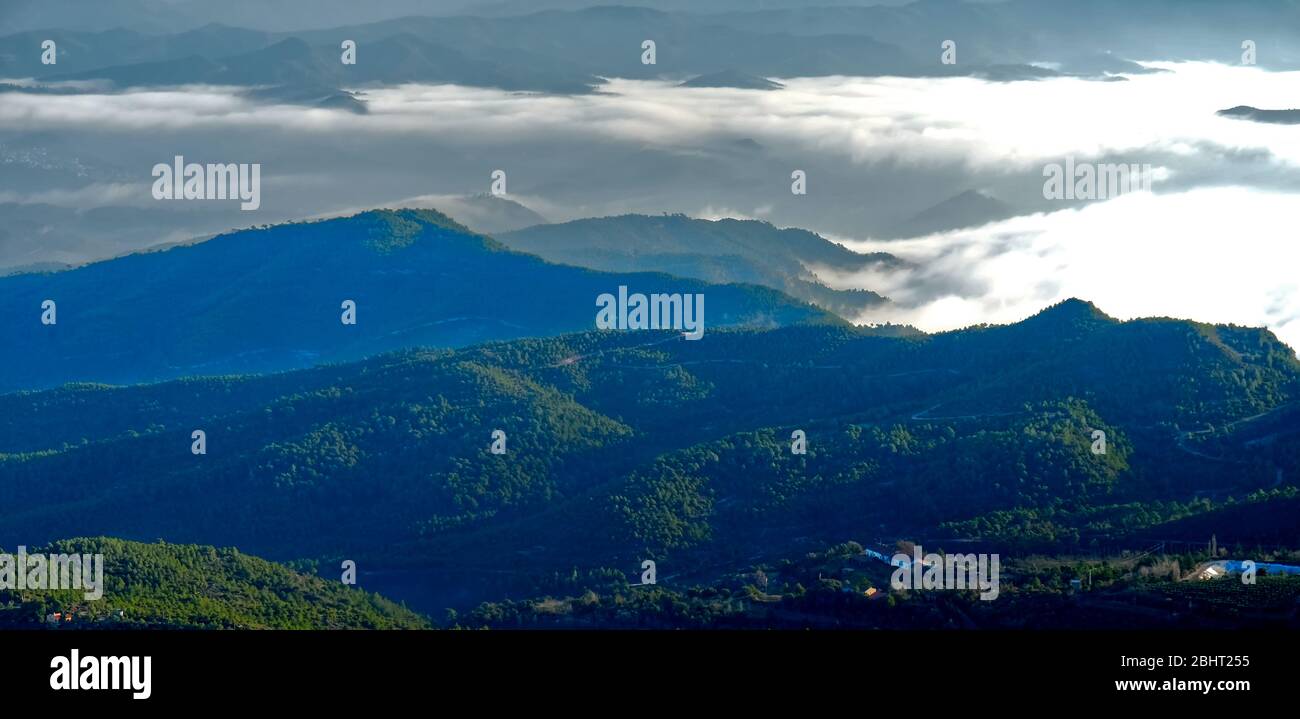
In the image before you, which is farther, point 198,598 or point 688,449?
point 688,449

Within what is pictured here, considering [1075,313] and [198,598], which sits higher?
[1075,313]

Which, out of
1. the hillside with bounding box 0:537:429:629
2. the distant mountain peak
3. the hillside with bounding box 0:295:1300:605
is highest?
the distant mountain peak

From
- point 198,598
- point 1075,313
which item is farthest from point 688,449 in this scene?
point 198,598

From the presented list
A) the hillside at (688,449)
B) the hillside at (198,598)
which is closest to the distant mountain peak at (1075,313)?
the hillside at (688,449)

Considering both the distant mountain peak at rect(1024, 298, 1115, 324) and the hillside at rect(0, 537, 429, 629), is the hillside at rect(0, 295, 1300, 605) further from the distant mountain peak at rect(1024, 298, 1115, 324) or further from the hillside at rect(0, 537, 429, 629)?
the hillside at rect(0, 537, 429, 629)

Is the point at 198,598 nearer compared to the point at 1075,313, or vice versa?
the point at 198,598

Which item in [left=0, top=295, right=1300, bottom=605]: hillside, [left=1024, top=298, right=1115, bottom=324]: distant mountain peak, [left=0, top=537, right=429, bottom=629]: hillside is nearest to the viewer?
[left=0, top=537, right=429, bottom=629]: hillside

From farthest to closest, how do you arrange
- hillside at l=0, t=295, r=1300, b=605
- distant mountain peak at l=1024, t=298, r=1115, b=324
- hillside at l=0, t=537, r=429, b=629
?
1. distant mountain peak at l=1024, t=298, r=1115, b=324
2. hillside at l=0, t=295, r=1300, b=605
3. hillside at l=0, t=537, r=429, b=629

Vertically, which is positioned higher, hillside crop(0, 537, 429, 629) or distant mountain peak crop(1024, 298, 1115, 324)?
distant mountain peak crop(1024, 298, 1115, 324)

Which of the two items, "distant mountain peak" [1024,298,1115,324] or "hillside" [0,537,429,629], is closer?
"hillside" [0,537,429,629]

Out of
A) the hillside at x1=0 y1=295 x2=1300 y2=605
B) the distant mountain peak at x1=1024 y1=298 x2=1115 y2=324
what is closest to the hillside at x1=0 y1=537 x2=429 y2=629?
the hillside at x1=0 y1=295 x2=1300 y2=605

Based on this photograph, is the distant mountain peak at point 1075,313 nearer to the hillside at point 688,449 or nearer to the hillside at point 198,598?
the hillside at point 688,449

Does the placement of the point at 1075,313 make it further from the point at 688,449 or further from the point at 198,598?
the point at 198,598
